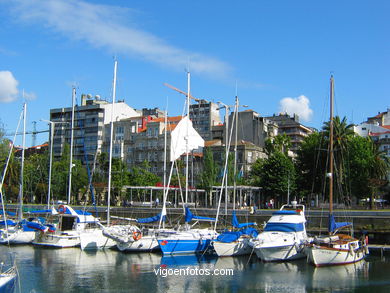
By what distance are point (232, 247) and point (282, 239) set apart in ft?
13.8

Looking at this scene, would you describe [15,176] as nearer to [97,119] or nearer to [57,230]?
[57,230]

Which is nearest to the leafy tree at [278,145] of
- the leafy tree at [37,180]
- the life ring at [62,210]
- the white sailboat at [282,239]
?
the leafy tree at [37,180]

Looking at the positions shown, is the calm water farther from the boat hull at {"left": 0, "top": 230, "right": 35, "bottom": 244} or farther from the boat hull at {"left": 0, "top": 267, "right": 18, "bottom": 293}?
the boat hull at {"left": 0, "top": 230, "right": 35, "bottom": 244}

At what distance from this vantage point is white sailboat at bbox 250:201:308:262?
117 feet

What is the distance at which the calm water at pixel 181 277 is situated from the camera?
27630mm

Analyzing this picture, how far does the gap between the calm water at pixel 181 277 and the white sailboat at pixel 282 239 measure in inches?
32.5

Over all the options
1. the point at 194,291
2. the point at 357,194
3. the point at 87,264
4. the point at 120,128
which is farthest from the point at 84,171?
the point at 194,291

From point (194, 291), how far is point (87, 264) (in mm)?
11551

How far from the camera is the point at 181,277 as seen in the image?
30281 millimetres

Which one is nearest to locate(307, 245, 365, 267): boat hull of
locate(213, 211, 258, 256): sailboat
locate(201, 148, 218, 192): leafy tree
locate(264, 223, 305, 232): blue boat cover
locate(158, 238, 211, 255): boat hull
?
locate(264, 223, 305, 232): blue boat cover

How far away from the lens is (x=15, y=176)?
7619 centimetres

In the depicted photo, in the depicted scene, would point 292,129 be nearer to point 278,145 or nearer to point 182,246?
point 278,145

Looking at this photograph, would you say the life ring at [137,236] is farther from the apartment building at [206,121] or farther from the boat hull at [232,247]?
the apartment building at [206,121]

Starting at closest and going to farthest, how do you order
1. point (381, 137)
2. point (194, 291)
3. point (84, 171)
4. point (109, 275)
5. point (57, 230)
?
point (194, 291) → point (109, 275) → point (57, 230) → point (84, 171) → point (381, 137)
